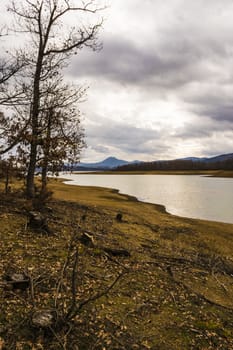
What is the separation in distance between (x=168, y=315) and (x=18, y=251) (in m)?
5.52

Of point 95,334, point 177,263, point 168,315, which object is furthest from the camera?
point 177,263

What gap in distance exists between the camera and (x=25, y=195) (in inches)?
726

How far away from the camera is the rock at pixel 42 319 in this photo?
5863 mm

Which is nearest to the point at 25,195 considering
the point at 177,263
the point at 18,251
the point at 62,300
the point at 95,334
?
the point at 18,251

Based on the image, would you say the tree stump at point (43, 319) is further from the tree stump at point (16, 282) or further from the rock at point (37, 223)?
the rock at point (37, 223)

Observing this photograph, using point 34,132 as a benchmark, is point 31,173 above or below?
below

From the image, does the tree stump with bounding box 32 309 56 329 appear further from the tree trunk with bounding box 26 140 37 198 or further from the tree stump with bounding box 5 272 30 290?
the tree trunk with bounding box 26 140 37 198

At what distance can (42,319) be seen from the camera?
19.5 feet

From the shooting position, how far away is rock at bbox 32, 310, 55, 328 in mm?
5863

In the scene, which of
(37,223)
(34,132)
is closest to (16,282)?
(37,223)

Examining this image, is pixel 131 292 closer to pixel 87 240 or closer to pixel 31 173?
pixel 87 240

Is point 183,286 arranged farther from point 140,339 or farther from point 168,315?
point 140,339

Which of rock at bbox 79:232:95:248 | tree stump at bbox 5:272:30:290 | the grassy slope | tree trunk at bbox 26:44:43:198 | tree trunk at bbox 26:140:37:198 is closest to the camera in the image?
the grassy slope

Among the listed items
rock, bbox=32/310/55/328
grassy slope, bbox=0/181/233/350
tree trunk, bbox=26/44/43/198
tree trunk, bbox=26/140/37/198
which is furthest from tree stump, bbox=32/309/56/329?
tree trunk, bbox=26/140/37/198
